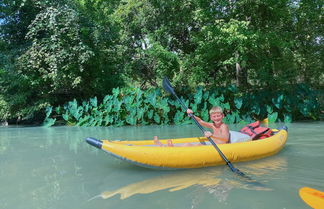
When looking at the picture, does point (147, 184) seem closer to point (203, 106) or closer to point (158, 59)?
point (203, 106)

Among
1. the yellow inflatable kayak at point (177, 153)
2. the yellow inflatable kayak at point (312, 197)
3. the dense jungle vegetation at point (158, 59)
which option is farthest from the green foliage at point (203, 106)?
the yellow inflatable kayak at point (312, 197)

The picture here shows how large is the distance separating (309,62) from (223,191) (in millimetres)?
11440

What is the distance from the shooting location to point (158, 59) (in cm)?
1173

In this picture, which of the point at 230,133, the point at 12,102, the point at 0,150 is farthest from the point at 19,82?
the point at 230,133

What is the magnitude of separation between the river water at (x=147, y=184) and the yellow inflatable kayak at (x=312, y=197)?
0.05 m

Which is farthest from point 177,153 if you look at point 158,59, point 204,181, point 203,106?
point 158,59

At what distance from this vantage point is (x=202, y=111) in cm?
1018

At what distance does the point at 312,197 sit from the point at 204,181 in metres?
1.09

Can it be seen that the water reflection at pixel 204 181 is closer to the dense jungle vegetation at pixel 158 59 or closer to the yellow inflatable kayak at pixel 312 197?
the yellow inflatable kayak at pixel 312 197

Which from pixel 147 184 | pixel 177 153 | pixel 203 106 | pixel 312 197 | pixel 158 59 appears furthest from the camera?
pixel 158 59

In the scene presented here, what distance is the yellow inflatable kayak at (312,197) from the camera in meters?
2.45

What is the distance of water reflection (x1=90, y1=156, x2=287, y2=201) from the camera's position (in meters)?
2.98

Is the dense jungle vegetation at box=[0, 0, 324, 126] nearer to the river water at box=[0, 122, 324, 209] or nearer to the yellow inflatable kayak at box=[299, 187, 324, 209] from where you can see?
the river water at box=[0, 122, 324, 209]

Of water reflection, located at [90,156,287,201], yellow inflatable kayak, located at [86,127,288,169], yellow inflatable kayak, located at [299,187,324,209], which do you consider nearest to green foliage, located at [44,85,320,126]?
yellow inflatable kayak, located at [86,127,288,169]
